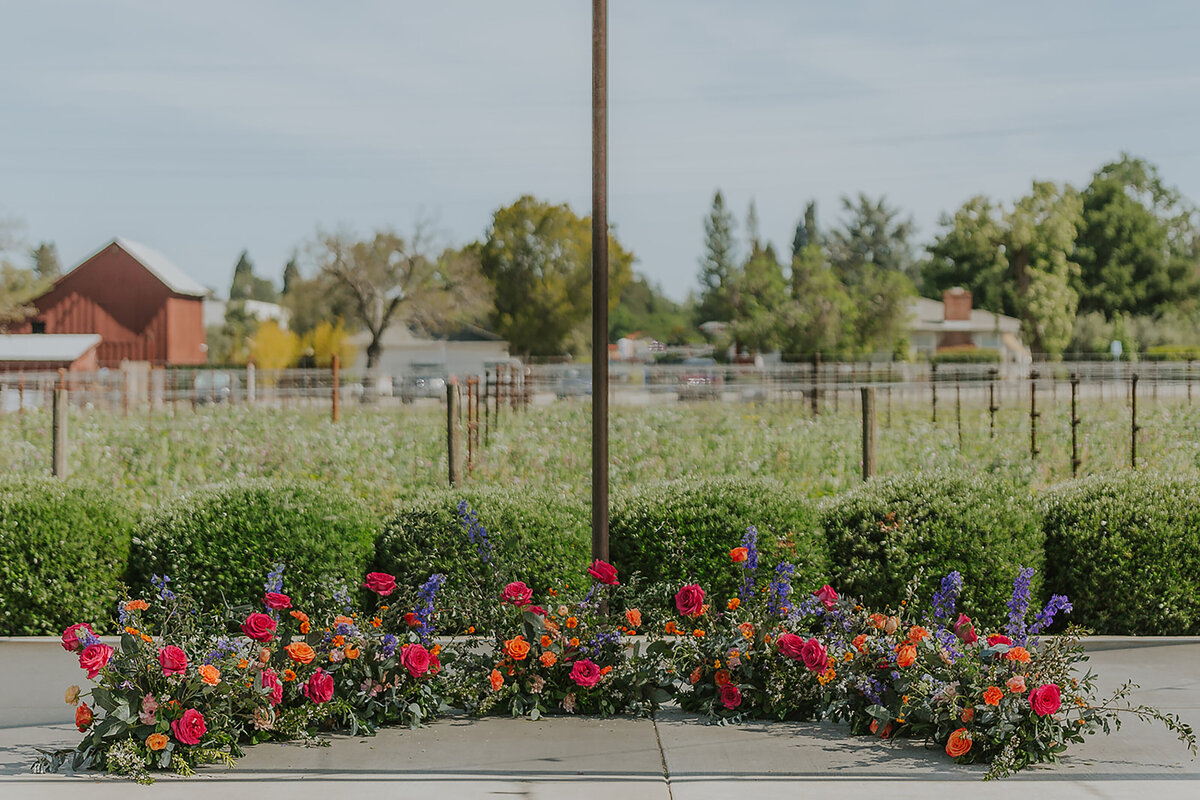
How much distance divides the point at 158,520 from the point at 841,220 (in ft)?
243

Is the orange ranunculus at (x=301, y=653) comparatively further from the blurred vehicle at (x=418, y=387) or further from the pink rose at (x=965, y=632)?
the blurred vehicle at (x=418, y=387)

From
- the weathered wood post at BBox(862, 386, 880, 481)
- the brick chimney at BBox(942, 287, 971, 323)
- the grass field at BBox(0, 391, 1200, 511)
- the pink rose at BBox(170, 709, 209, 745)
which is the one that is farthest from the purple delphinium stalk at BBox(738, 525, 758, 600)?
the brick chimney at BBox(942, 287, 971, 323)

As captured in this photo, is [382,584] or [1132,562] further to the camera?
[1132,562]

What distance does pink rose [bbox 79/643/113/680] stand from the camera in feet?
13.2

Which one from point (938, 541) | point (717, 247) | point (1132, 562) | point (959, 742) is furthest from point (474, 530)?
point (717, 247)

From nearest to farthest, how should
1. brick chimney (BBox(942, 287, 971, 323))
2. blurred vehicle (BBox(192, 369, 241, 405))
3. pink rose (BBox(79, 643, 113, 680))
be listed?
1. pink rose (BBox(79, 643, 113, 680))
2. blurred vehicle (BBox(192, 369, 241, 405))
3. brick chimney (BBox(942, 287, 971, 323))

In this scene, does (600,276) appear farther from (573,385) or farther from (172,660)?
(573,385)

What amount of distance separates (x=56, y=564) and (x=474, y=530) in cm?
247

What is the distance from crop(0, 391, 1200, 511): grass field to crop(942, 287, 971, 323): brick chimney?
3360 cm

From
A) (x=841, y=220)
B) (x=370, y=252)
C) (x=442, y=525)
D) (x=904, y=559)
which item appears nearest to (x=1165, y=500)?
(x=904, y=559)

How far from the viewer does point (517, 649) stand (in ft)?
15.5

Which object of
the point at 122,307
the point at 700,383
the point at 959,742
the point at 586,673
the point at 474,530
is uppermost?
the point at 122,307

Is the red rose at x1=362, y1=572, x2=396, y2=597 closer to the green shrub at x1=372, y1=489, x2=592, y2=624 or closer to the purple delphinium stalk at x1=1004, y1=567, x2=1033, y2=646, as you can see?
the green shrub at x1=372, y1=489, x2=592, y2=624

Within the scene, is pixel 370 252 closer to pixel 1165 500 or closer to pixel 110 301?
pixel 110 301
